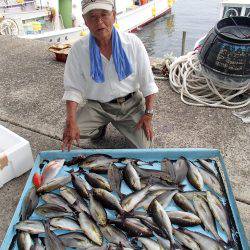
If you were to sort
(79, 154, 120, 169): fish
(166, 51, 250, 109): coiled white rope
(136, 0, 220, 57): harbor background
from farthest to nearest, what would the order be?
(136, 0, 220, 57): harbor background
(166, 51, 250, 109): coiled white rope
(79, 154, 120, 169): fish

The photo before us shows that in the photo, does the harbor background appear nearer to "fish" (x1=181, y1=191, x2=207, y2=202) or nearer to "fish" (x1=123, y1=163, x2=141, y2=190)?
"fish" (x1=123, y1=163, x2=141, y2=190)

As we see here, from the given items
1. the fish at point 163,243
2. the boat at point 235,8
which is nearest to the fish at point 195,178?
the fish at point 163,243

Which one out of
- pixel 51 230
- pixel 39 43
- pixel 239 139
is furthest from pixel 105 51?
pixel 39 43

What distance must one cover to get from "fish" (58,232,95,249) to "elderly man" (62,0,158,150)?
0.88 m

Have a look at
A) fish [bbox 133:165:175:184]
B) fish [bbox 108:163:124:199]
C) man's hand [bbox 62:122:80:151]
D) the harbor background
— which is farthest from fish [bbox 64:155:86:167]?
the harbor background

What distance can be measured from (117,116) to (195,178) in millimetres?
1092

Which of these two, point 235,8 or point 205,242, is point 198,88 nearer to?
point 205,242

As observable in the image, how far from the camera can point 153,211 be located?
2.37 meters

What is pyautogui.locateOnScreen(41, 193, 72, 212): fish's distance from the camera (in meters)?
2.49

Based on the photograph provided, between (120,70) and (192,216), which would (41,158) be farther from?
(192,216)

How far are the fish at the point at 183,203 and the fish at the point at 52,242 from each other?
938mm

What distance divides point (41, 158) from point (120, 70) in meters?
1.13

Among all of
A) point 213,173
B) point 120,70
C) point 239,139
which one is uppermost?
point 120,70

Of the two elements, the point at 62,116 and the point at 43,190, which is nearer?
the point at 43,190
